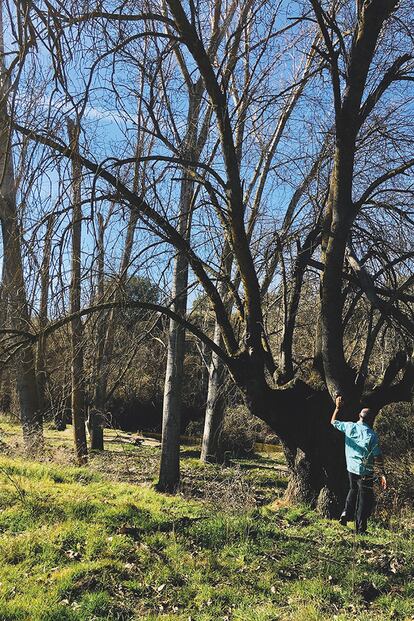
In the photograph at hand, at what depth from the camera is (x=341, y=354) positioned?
7156mm

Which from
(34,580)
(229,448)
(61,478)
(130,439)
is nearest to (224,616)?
(34,580)

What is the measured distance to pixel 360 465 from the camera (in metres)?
6.55

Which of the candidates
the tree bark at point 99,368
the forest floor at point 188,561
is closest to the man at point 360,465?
the forest floor at point 188,561

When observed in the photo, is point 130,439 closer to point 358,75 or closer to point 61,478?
point 61,478

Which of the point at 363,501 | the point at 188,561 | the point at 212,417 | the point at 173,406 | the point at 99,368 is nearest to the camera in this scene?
the point at 188,561

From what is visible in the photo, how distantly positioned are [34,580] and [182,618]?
4.60 feet

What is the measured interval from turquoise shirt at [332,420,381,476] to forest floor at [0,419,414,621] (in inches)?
31.1

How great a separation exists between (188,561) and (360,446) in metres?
2.59

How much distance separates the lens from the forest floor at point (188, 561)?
4336 mm

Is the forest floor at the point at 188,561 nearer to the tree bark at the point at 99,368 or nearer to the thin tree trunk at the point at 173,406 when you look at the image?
the tree bark at the point at 99,368

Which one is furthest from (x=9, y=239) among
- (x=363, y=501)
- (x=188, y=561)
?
(x=363, y=501)

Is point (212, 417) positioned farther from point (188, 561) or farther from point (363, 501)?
point (188, 561)

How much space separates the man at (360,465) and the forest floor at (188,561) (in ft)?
0.72

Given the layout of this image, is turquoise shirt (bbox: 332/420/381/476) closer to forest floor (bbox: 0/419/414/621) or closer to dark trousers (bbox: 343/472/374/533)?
dark trousers (bbox: 343/472/374/533)
